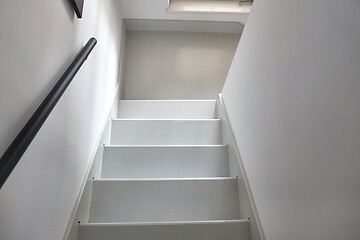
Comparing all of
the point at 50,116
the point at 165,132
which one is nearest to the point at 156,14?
the point at 165,132

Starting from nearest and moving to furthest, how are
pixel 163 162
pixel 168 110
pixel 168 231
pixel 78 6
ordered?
pixel 78 6 < pixel 168 231 < pixel 163 162 < pixel 168 110

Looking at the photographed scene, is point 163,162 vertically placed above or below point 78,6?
below

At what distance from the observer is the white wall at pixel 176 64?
3539 mm

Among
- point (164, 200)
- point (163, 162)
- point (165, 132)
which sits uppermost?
point (165, 132)

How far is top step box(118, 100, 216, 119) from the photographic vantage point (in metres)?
2.99

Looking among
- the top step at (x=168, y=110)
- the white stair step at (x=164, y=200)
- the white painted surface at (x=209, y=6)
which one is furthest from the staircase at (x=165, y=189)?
the white painted surface at (x=209, y=6)

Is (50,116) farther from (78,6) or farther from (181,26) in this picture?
(181,26)

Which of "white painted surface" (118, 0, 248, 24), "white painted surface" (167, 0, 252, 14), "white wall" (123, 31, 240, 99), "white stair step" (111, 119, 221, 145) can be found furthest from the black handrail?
"white painted surface" (167, 0, 252, 14)

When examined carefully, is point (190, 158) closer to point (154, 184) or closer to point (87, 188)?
point (154, 184)

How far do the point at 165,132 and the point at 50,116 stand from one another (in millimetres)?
1433

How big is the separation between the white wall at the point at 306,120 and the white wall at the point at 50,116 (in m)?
0.94

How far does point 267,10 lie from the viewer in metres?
1.53

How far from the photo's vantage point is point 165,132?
2.54 m

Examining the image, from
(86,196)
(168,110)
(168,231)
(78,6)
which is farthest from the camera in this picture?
(168,110)
